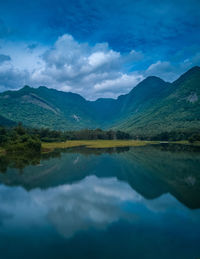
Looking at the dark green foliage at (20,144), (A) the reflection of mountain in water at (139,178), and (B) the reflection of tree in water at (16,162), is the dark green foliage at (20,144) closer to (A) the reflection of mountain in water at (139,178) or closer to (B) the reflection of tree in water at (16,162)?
(B) the reflection of tree in water at (16,162)

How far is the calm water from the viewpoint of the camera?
14867mm

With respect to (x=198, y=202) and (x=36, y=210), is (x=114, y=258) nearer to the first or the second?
(x=36, y=210)

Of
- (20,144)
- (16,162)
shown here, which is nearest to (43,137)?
(20,144)

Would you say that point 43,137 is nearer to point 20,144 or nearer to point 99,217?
point 20,144

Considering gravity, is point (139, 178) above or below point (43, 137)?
below

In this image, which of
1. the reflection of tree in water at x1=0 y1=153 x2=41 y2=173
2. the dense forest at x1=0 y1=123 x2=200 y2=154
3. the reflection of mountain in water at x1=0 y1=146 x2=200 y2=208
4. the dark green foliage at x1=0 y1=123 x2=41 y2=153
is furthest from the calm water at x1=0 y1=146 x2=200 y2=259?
the dense forest at x1=0 y1=123 x2=200 y2=154

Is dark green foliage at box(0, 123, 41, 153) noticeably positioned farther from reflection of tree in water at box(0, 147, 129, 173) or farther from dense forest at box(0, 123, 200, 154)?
reflection of tree in water at box(0, 147, 129, 173)

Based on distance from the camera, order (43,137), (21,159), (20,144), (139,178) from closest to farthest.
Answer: (139,178) → (21,159) → (20,144) → (43,137)

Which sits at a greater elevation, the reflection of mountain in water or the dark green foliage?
the dark green foliage

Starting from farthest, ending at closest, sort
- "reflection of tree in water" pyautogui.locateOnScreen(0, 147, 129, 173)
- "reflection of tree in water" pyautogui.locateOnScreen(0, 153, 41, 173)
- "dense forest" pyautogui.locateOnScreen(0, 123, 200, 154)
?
"dense forest" pyautogui.locateOnScreen(0, 123, 200, 154)
"reflection of tree in water" pyautogui.locateOnScreen(0, 147, 129, 173)
"reflection of tree in water" pyautogui.locateOnScreen(0, 153, 41, 173)

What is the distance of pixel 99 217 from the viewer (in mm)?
20594

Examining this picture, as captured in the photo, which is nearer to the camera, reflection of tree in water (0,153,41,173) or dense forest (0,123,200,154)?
reflection of tree in water (0,153,41,173)

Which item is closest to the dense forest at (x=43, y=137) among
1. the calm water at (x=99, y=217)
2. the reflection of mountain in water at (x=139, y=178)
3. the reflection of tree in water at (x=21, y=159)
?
the reflection of tree in water at (x=21, y=159)

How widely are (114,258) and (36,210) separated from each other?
39.1 feet
